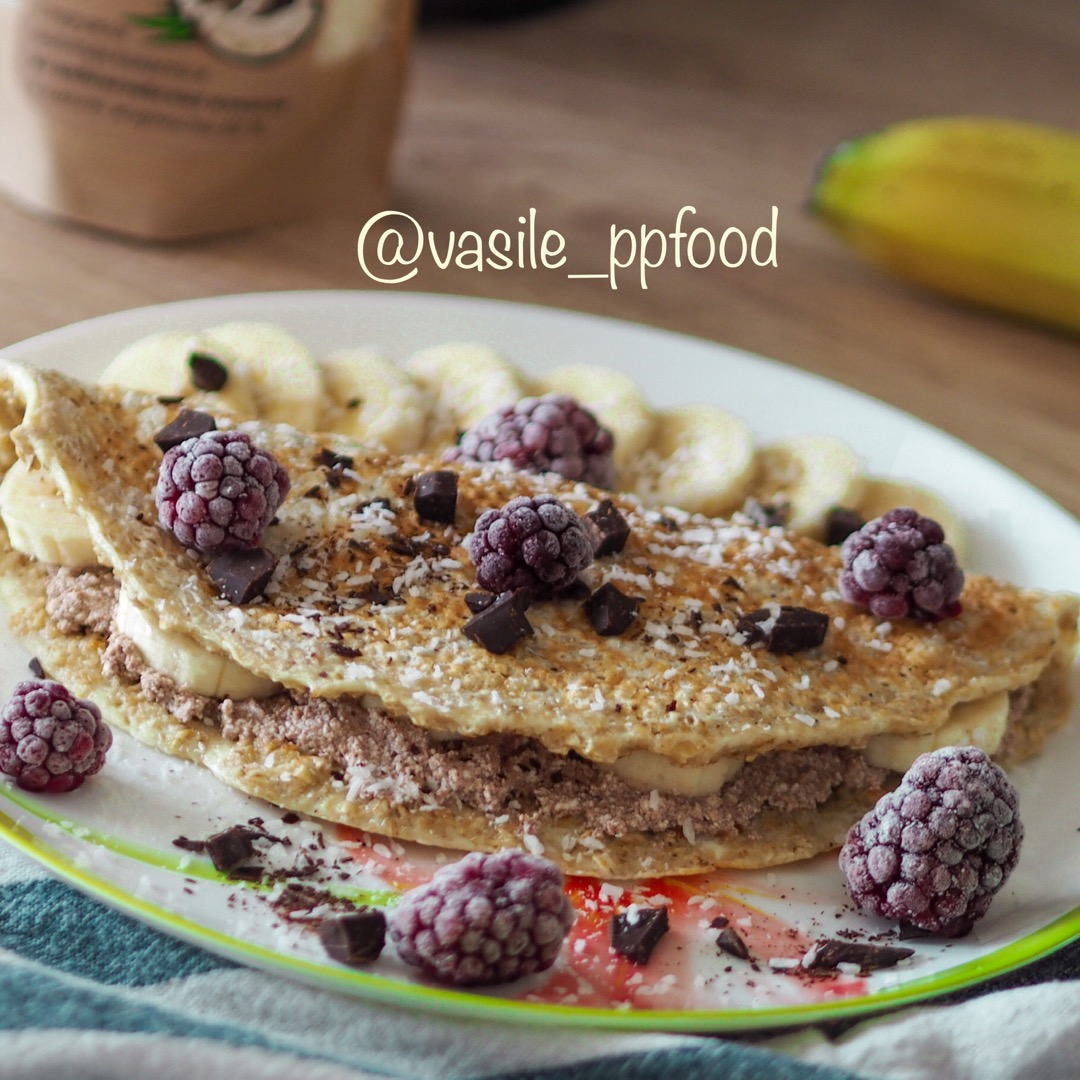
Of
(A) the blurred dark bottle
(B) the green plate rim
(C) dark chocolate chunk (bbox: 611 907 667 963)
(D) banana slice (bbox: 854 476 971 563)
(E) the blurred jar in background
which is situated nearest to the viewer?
(B) the green plate rim

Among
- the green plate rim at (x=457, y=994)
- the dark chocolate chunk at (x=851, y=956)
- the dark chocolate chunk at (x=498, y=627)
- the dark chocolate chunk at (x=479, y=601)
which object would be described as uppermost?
the dark chocolate chunk at (x=479, y=601)

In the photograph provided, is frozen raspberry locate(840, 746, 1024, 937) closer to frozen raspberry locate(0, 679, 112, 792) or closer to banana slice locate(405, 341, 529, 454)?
frozen raspberry locate(0, 679, 112, 792)

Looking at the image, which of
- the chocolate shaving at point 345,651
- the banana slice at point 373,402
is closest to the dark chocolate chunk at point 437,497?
the chocolate shaving at point 345,651

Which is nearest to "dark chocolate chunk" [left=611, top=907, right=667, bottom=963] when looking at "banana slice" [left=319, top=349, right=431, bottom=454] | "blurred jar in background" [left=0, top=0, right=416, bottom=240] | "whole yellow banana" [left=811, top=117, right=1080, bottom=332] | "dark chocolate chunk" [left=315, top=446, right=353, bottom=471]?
"dark chocolate chunk" [left=315, top=446, right=353, bottom=471]

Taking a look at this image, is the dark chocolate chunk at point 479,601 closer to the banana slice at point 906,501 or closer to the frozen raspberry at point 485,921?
the frozen raspberry at point 485,921

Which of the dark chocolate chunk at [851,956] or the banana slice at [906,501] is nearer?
the dark chocolate chunk at [851,956]
